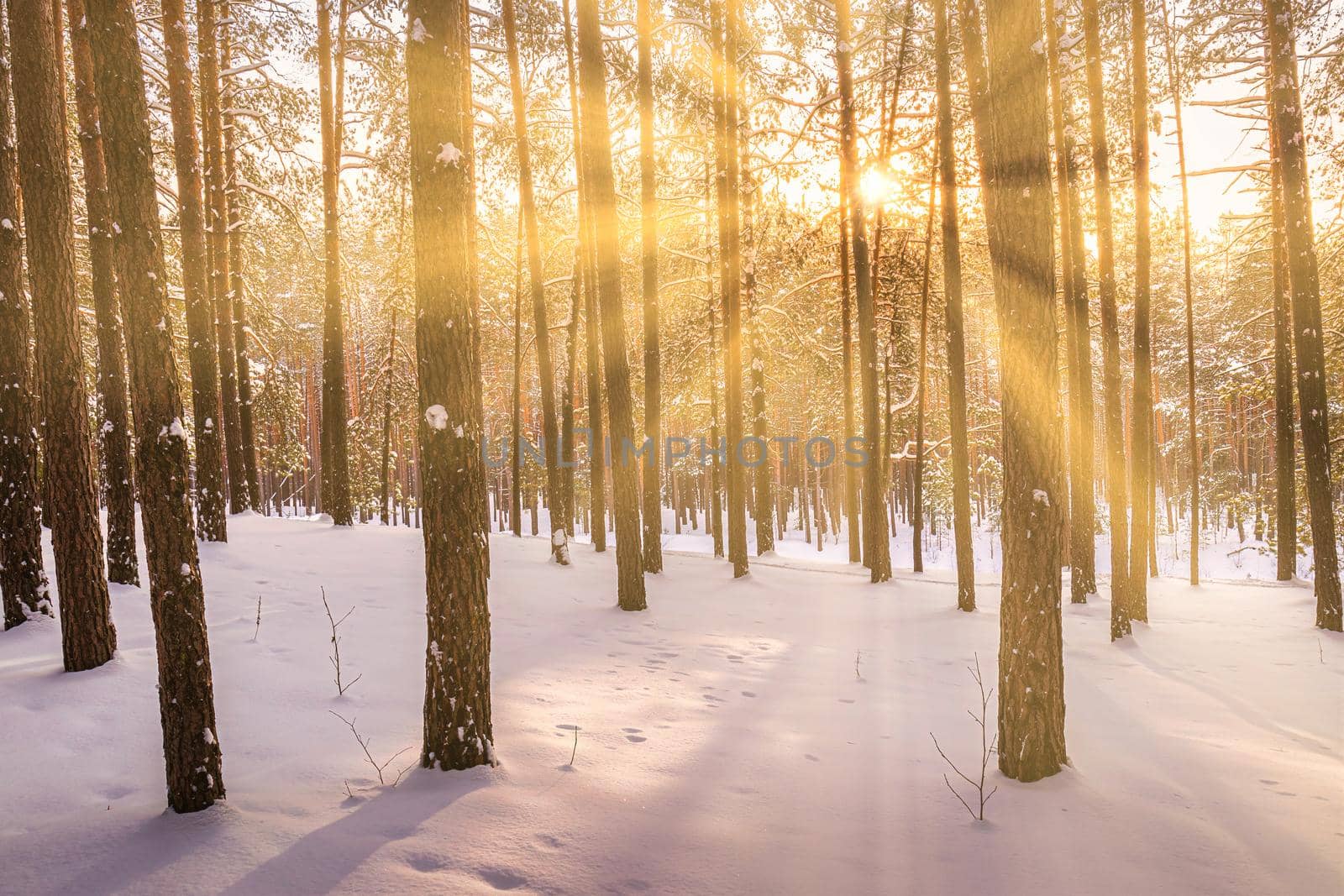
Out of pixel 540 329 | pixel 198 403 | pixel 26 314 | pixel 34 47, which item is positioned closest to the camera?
pixel 34 47

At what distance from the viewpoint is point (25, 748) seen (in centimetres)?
402

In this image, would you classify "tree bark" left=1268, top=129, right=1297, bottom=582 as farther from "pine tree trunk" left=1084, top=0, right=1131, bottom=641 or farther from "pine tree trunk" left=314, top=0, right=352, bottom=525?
"pine tree trunk" left=314, top=0, right=352, bottom=525

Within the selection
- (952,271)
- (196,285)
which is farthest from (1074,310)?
(196,285)

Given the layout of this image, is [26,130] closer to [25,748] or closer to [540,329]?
[25,748]

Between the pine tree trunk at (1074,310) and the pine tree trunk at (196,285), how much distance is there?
1273 cm

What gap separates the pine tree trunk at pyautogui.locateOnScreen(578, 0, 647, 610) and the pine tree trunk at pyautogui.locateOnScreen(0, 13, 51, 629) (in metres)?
5.92

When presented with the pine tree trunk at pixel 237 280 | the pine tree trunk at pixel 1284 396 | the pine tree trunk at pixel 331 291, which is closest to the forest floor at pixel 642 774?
the pine tree trunk at pixel 331 291

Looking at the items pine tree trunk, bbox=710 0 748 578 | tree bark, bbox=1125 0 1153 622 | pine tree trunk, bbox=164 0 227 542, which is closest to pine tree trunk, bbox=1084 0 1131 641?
tree bark, bbox=1125 0 1153 622

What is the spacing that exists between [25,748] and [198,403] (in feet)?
23.8

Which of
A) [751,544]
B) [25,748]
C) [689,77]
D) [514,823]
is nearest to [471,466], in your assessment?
[514,823]

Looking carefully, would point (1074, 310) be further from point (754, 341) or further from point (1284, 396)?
point (754, 341)

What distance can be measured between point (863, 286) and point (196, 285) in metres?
11.0

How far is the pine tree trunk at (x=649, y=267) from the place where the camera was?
11073mm

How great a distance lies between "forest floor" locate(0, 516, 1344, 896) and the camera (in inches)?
130
